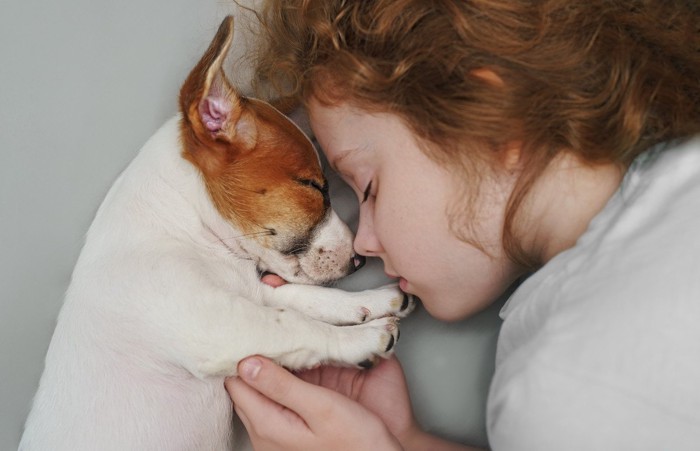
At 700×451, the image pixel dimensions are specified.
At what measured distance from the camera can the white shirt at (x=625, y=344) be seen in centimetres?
118

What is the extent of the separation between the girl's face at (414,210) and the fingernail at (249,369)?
408mm

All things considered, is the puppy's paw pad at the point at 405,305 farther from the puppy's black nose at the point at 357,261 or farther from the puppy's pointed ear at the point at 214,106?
the puppy's pointed ear at the point at 214,106

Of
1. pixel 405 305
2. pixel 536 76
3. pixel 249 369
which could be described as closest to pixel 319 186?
pixel 405 305

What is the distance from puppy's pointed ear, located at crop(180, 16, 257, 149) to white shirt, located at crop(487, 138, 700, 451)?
0.85 m

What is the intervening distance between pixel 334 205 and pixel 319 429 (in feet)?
2.17

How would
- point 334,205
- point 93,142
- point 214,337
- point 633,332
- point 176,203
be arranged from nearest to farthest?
point 633,332 < point 214,337 < point 176,203 < point 93,142 < point 334,205

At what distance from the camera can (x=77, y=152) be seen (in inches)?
71.8

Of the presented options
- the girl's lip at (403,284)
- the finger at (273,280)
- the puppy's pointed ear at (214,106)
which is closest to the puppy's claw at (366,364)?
the girl's lip at (403,284)

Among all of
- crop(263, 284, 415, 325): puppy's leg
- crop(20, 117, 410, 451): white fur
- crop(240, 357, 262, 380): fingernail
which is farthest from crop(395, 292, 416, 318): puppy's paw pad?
crop(240, 357, 262, 380): fingernail

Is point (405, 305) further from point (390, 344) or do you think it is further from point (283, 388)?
point (283, 388)

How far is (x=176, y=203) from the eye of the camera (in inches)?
67.6

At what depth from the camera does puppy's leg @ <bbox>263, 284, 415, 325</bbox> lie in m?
1.79

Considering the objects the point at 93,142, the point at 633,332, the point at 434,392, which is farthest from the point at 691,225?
the point at 93,142

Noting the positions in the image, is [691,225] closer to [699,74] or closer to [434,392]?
[699,74]
